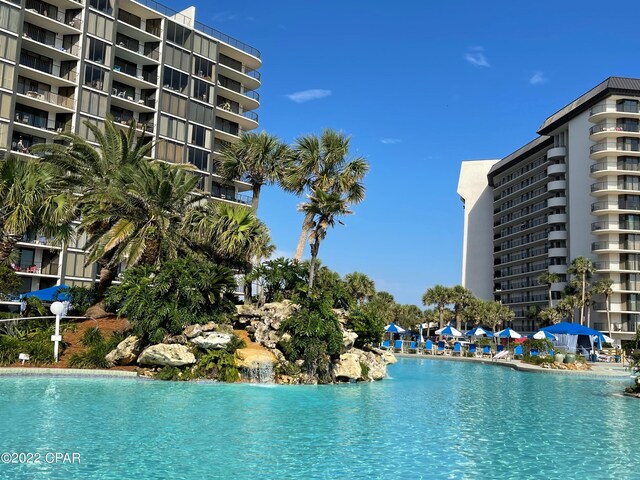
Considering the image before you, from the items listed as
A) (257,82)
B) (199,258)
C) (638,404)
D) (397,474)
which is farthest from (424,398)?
(257,82)

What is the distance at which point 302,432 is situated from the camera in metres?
13.3

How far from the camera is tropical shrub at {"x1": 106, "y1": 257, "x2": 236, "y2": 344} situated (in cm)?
2395

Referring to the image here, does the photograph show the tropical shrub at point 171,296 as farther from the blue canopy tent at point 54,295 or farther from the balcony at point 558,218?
the balcony at point 558,218

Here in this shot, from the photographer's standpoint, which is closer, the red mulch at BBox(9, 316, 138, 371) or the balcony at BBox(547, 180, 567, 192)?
the red mulch at BBox(9, 316, 138, 371)

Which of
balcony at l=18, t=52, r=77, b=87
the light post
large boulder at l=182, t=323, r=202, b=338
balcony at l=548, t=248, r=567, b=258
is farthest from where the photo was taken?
balcony at l=548, t=248, r=567, b=258

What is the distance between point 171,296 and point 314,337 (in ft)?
20.7

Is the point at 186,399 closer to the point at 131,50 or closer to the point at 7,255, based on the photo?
the point at 7,255

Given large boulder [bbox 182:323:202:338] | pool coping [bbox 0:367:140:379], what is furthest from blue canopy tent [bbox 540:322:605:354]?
pool coping [bbox 0:367:140:379]

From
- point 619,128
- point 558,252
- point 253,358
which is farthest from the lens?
point 558,252

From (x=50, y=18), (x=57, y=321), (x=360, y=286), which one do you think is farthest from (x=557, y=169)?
(x=57, y=321)

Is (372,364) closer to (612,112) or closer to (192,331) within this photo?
(192,331)

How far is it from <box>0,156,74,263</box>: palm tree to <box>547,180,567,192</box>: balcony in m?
67.3

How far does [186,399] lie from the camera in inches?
691

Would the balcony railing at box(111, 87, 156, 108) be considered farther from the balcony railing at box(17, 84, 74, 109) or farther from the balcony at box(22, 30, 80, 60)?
the balcony at box(22, 30, 80, 60)
